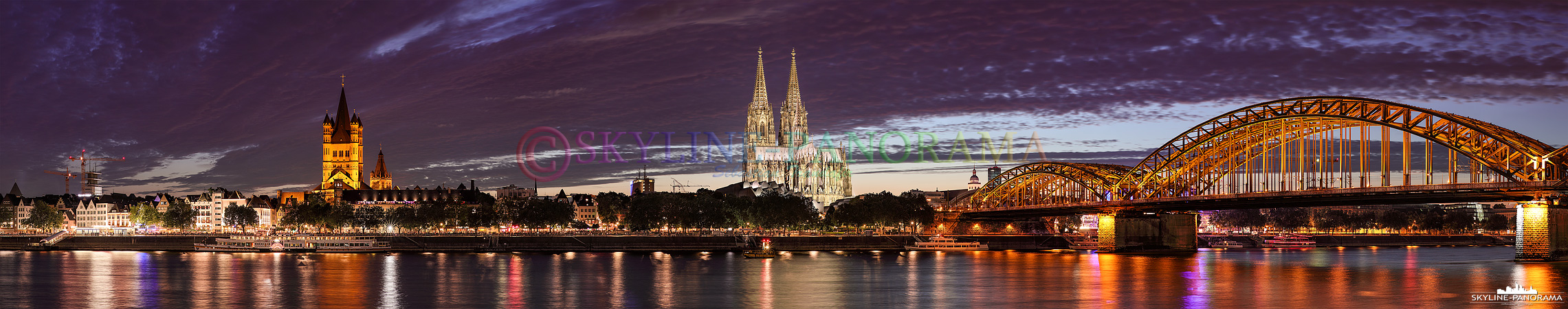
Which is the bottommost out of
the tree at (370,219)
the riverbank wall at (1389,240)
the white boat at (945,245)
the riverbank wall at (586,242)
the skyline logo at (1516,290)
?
the riverbank wall at (1389,240)

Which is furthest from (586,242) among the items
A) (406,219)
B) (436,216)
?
(406,219)

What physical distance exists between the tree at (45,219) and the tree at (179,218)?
12.4 m

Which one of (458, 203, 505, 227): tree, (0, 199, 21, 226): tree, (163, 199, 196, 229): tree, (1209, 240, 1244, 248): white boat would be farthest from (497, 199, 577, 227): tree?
(1209, 240, 1244, 248): white boat

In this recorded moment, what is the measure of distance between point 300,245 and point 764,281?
2779 inches

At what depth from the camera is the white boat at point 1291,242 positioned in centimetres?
14425

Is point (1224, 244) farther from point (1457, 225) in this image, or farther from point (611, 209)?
point (611, 209)

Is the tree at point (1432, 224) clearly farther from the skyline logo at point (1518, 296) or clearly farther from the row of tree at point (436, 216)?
Answer: the skyline logo at point (1518, 296)

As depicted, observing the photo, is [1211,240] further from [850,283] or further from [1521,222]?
[850,283]

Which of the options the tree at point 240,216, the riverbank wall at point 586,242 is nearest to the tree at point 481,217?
the riverbank wall at point 586,242

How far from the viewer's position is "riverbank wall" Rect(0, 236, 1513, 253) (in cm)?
12081

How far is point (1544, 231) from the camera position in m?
70.1

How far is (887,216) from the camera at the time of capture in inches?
5728

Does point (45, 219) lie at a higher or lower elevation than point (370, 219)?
higher

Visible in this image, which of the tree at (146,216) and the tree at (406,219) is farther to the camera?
the tree at (146,216)
